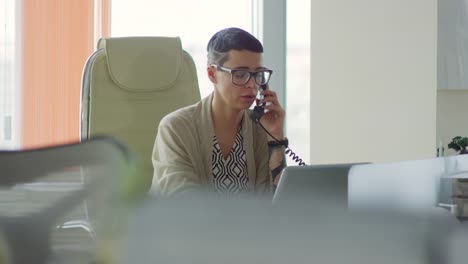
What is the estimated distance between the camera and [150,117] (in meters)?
2.60

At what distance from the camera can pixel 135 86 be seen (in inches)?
102

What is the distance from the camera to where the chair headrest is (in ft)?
8.43

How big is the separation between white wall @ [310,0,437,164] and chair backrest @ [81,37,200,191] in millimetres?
1503

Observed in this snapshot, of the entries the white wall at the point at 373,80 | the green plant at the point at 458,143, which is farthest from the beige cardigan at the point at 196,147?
the white wall at the point at 373,80

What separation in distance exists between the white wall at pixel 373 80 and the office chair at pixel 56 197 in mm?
3447

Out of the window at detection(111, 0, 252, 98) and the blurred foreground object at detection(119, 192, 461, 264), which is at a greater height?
the window at detection(111, 0, 252, 98)

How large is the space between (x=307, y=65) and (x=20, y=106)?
5.17 feet

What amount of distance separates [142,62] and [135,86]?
0.28 feet

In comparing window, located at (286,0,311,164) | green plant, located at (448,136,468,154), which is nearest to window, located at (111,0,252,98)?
window, located at (286,0,311,164)

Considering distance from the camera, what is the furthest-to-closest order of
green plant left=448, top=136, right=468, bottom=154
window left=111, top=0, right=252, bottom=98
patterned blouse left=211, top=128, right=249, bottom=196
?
window left=111, top=0, right=252, bottom=98 < green plant left=448, top=136, right=468, bottom=154 < patterned blouse left=211, top=128, right=249, bottom=196

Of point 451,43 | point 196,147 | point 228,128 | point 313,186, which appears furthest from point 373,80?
point 313,186

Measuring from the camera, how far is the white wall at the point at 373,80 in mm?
3717

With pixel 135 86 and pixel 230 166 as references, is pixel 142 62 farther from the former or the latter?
pixel 230 166

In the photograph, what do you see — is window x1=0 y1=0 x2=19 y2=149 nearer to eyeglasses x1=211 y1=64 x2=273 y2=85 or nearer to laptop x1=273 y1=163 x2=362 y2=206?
eyeglasses x1=211 y1=64 x2=273 y2=85
